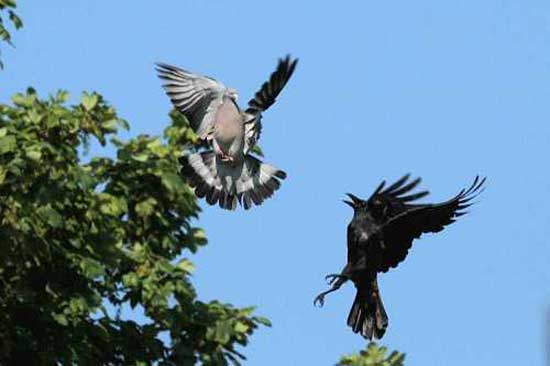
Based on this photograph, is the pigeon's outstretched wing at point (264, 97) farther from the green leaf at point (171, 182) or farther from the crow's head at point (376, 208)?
the crow's head at point (376, 208)

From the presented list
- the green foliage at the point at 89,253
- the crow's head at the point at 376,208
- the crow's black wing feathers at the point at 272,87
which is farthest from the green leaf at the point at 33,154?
the crow's head at the point at 376,208

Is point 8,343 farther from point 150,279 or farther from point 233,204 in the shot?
point 233,204

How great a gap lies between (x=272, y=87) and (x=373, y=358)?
2.31m

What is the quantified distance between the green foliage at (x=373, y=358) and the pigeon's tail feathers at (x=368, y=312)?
0.54 meters

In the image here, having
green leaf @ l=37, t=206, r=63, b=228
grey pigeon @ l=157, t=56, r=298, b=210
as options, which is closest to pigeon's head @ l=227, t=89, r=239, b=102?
grey pigeon @ l=157, t=56, r=298, b=210

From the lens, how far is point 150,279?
18.5 m

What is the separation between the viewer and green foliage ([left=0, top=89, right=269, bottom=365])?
1817cm

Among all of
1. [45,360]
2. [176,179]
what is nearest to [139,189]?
[176,179]

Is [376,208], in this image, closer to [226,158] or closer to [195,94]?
[226,158]

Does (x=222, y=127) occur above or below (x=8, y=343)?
above

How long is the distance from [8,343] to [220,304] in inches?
67.2

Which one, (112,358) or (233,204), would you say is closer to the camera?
(112,358)

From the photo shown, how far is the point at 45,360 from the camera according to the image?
721 inches

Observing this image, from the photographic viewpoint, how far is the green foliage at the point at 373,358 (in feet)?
60.2
